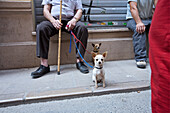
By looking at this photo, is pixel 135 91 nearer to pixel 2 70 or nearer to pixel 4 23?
pixel 2 70

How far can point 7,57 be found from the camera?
9.34 feet

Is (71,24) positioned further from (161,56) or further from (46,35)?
(161,56)

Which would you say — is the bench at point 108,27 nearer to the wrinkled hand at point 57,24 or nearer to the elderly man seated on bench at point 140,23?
the elderly man seated on bench at point 140,23

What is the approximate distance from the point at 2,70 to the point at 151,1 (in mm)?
3861

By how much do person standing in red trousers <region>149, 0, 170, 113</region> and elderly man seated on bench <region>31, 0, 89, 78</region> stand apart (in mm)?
1704

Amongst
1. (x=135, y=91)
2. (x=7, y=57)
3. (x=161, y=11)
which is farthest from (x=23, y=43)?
(x=161, y=11)

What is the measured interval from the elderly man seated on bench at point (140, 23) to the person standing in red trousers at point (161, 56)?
1.99m

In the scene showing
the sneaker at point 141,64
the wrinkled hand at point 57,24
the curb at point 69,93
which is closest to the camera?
the curb at point 69,93

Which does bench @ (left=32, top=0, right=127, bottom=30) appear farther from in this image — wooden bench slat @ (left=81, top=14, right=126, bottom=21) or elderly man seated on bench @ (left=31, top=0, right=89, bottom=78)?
elderly man seated on bench @ (left=31, top=0, right=89, bottom=78)

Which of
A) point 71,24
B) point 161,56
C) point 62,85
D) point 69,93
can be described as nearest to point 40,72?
point 62,85

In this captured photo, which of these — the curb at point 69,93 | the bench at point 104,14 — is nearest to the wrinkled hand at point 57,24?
the bench at point 104,14

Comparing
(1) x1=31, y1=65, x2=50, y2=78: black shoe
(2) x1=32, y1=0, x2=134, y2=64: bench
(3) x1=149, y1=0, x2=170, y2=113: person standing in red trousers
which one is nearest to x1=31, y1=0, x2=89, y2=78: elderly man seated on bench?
(1) x1=31, y1=65, x2=50, y2=78: black shoe

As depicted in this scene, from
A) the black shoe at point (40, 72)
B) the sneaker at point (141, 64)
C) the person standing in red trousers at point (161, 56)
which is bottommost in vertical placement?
the black shoe at point (40, 72)

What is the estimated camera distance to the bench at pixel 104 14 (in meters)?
3.34
